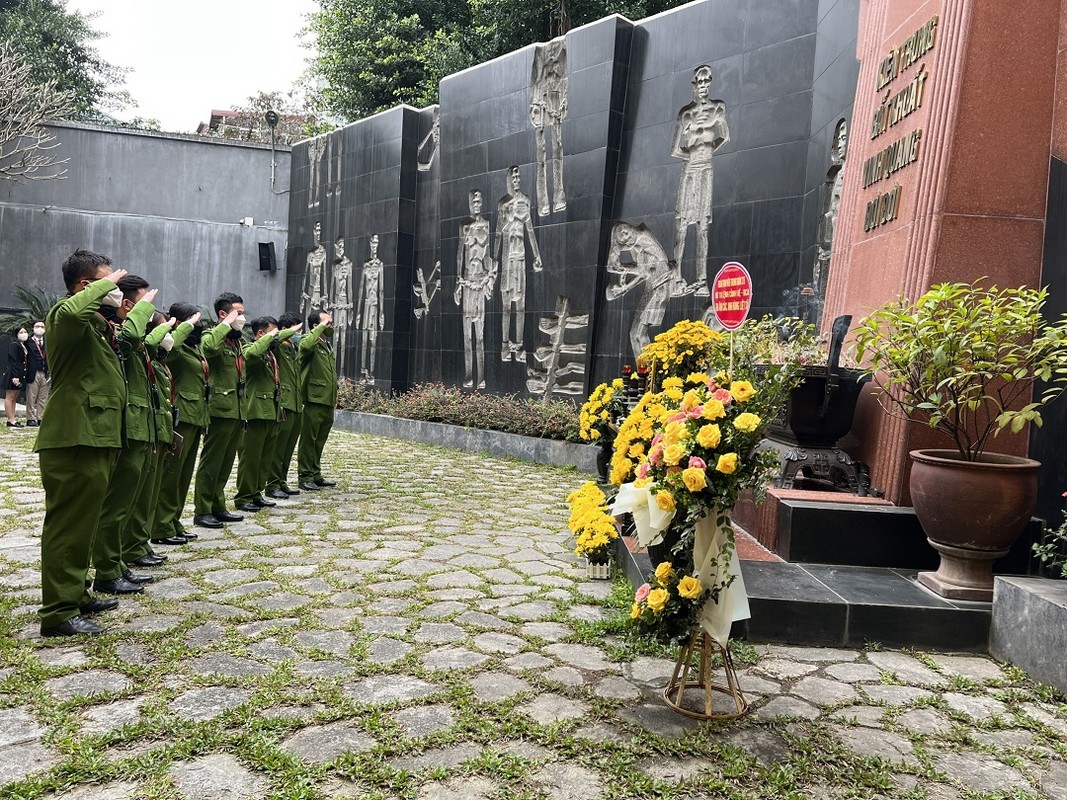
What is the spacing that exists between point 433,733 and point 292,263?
16639mm

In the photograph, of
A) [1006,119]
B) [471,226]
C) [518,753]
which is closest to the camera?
[518,753]

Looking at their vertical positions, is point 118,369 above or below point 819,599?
above

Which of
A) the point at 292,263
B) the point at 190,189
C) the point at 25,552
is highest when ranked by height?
the point at 190,189

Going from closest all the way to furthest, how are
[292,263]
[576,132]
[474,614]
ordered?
1. [474,614]
2. [576,132]
3. [292,263]

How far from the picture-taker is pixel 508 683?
322 cm

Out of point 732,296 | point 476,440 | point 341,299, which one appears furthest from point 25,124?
point 732,296

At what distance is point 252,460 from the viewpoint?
6.76 metres

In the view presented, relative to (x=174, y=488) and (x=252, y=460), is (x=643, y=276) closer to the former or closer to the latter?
(x=252, y=460)

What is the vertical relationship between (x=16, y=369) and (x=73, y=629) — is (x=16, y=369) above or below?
above

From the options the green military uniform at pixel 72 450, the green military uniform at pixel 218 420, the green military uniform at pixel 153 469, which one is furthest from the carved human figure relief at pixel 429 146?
the green military uniform at pixel 72 450

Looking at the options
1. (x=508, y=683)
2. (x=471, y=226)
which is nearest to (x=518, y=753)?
(x=508, y=683)

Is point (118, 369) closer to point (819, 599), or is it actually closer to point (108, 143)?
point (819, 599)

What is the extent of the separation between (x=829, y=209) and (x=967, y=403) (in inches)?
181

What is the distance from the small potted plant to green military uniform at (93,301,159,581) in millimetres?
2480
